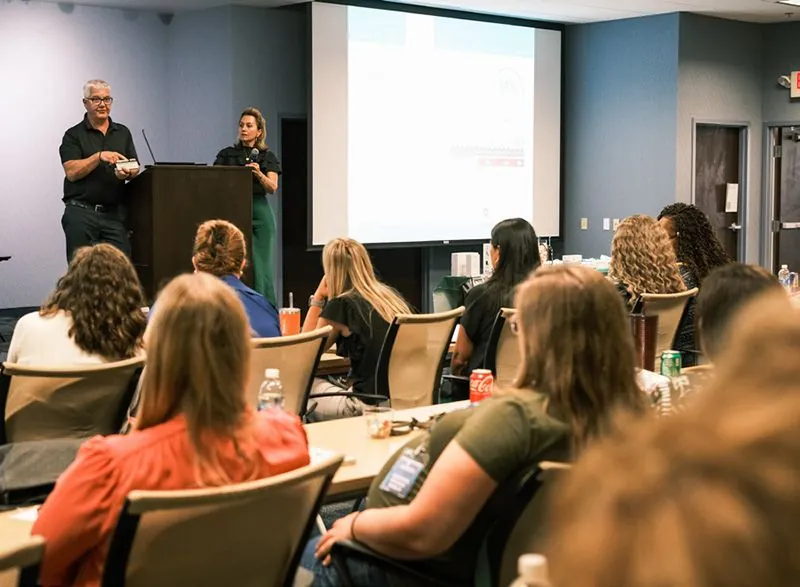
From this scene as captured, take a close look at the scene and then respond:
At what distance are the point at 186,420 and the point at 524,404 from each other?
67 cm

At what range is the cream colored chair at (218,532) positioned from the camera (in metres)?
1.92

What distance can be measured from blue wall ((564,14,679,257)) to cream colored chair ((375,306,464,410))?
6.27 m

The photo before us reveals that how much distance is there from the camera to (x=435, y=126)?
1011 centimetres

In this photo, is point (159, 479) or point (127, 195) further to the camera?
point (127, 195)

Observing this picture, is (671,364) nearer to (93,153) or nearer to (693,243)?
(693,243)

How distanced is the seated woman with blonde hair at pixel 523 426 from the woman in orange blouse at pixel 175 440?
0.30 meters

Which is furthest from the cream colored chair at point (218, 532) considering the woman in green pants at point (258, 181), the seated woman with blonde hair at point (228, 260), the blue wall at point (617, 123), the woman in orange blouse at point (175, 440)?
the blue wall at point (617, 123)

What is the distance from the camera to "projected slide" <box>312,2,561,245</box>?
9336 mm

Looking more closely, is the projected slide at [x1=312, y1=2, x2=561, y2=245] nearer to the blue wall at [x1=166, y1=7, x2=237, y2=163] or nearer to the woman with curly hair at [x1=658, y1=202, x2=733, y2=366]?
the blue wall at [x1=166, y1=7, x2=237, y2=163]

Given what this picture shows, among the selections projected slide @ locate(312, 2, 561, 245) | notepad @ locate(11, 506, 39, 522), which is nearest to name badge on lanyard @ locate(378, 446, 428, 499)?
notepad @ locate(11, 506, 39, 522)

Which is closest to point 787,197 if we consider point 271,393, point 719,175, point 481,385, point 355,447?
point 719,175

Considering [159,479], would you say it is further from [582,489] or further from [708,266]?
[708,266]

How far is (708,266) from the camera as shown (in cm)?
609

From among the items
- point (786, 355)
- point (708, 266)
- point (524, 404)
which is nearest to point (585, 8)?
point (708, 266)
